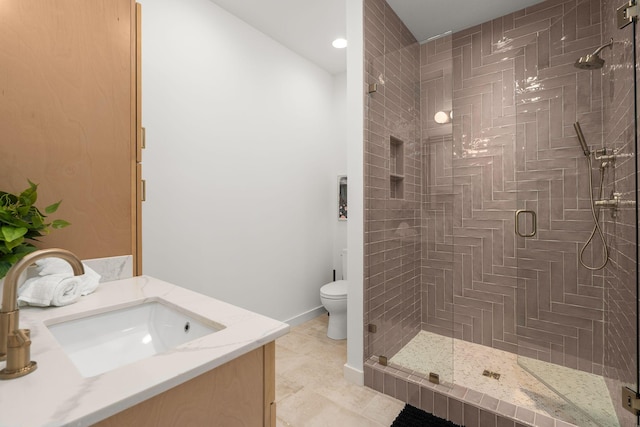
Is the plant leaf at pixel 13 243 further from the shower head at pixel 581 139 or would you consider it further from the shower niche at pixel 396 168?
the shower head at pixel 581 139

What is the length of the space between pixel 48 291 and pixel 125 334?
0.92 feet

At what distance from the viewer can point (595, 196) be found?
1.94 meters

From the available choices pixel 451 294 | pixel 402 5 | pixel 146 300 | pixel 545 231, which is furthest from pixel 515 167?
pixel 146 300

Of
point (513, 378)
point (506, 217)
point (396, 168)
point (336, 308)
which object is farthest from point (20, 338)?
point (506, 217)

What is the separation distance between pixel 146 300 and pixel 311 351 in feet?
5.62

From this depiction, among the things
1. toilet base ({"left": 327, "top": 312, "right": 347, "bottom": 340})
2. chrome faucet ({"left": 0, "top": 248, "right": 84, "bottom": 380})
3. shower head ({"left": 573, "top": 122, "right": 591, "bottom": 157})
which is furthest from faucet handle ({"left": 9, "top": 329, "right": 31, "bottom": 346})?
shower head ({"left": 573, "top": 122, "right": 591, "bottom": 157})

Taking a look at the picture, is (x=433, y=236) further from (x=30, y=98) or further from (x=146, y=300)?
(x=30, y=98)

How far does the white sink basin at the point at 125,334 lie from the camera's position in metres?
0.95

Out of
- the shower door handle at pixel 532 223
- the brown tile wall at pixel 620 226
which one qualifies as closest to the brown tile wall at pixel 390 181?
the shower door handle at pixel 532 223

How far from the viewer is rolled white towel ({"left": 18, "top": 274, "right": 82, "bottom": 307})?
1006 mm

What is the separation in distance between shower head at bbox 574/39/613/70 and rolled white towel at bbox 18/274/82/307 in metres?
2.89

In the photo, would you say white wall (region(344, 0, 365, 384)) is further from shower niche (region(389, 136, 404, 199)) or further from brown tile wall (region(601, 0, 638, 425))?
brown tile wall (region(601, 0, 638, 425))

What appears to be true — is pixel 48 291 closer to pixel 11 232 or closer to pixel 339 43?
pixel 11 232

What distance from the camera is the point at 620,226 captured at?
161 cm
